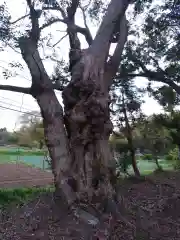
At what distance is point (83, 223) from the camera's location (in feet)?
13.6

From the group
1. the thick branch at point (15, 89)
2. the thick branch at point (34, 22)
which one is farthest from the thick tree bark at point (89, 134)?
the thick branch at point (34, 22)

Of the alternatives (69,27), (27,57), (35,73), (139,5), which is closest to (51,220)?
(35,73)

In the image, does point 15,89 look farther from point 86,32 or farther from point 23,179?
point 23,179

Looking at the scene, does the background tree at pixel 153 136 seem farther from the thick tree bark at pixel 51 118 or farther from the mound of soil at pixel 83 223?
the thick tree bark at pixel 51 118

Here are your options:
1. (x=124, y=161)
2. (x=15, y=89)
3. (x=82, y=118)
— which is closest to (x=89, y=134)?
(x=82, y=118)

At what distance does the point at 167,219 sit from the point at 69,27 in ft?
12.3

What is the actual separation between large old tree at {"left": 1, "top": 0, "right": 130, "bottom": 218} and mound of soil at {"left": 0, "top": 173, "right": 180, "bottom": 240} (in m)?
0.32

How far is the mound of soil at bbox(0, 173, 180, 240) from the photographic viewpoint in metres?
4.07

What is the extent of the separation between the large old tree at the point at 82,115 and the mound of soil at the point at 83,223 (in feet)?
1.05

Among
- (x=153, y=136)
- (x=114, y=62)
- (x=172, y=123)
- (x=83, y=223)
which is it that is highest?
(x=114, y=62)

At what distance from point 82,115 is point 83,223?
1473 millimetres

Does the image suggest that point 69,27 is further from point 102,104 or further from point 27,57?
point 102,104

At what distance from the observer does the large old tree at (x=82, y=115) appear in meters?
4.52

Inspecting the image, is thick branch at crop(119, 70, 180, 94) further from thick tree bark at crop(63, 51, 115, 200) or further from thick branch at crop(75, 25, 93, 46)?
thick tree bark at crop(63, 51, 115, 200)
